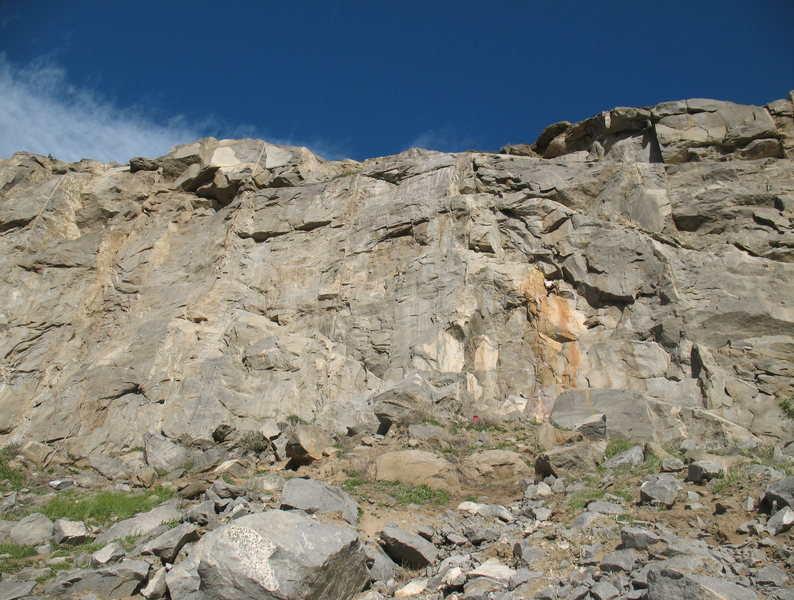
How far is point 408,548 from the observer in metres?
7.00

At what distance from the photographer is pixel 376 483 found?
10.4 metres

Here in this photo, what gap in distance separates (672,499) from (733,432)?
5.63 m

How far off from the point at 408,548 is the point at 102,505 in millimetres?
6189

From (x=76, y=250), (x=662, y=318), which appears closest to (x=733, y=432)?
(x=662, y=318)

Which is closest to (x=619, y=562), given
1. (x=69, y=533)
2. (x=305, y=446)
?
(x=305, y=446)

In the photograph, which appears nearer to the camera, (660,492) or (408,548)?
(408,548)

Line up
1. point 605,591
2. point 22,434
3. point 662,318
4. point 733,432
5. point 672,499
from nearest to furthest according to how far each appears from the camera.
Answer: point 605,591 < point 672,499 < point 733,432 < point 662,318 < point 22,434

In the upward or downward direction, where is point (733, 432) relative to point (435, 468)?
upward

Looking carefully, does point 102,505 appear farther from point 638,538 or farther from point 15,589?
point 638,538

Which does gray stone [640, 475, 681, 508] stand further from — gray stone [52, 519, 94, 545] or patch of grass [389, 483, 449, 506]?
gray stone [52, 519, 94, 545]

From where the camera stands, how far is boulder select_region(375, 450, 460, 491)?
10031 millimetres

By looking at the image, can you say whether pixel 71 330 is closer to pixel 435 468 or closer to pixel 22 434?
pixel 22 434

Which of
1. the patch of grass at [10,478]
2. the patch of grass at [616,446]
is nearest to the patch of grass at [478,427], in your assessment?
the patch of grass at [616,446]

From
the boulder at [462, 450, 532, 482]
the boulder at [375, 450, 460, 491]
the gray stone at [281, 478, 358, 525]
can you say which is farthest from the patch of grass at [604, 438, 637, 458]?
the gray stone at [281, 478, 358, 525]
